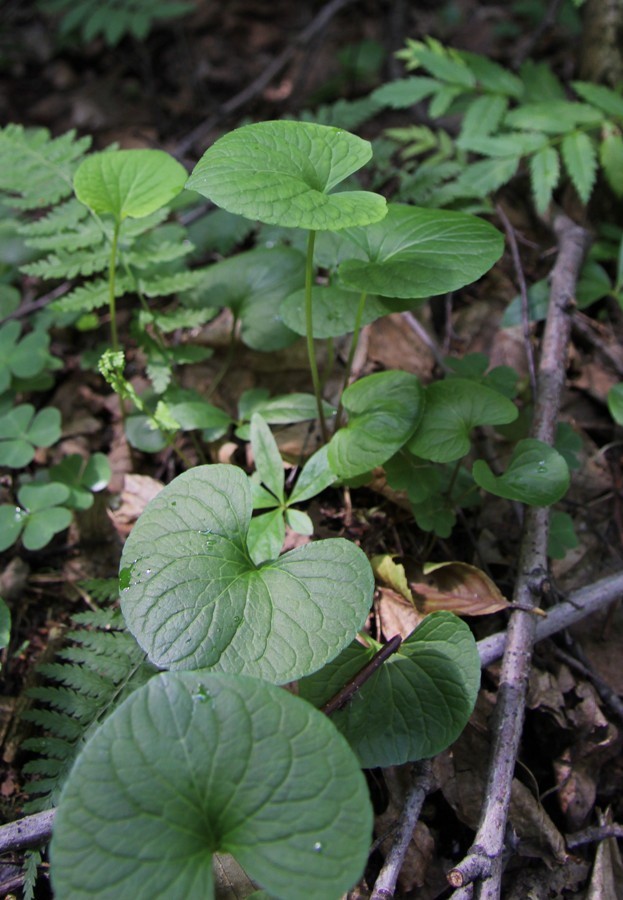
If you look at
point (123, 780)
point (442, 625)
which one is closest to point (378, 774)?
point (442, 625)

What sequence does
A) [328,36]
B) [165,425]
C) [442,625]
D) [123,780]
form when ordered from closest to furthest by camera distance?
[123,780] < [442,625] < [165,425] < [328,36]

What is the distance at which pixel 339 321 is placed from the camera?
2.07m

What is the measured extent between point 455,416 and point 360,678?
80 cm

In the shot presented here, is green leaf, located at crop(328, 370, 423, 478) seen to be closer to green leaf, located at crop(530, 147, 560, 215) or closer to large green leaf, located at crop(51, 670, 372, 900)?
large green leaf, located at crop(51, 670, 372, 900)

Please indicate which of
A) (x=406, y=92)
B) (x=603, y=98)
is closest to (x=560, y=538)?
(x=603, y=98)

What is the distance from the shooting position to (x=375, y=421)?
6.40 ft

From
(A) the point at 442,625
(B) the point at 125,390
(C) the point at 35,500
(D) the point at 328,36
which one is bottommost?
(C) the point at 35,500

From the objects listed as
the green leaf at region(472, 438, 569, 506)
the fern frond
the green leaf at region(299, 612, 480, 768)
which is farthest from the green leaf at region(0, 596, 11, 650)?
the fern frond

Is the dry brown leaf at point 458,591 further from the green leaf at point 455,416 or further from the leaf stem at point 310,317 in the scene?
the leaf stem at point 310,317

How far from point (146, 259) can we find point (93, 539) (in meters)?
1.08

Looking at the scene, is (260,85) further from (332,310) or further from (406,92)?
(332,310)

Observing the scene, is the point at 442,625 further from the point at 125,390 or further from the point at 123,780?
the point at 125,390

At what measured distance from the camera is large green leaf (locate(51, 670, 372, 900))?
3.92ft

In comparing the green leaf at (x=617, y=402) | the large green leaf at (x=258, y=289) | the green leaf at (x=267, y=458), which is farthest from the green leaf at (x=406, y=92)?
the green leaf at (x=267, y=458)
